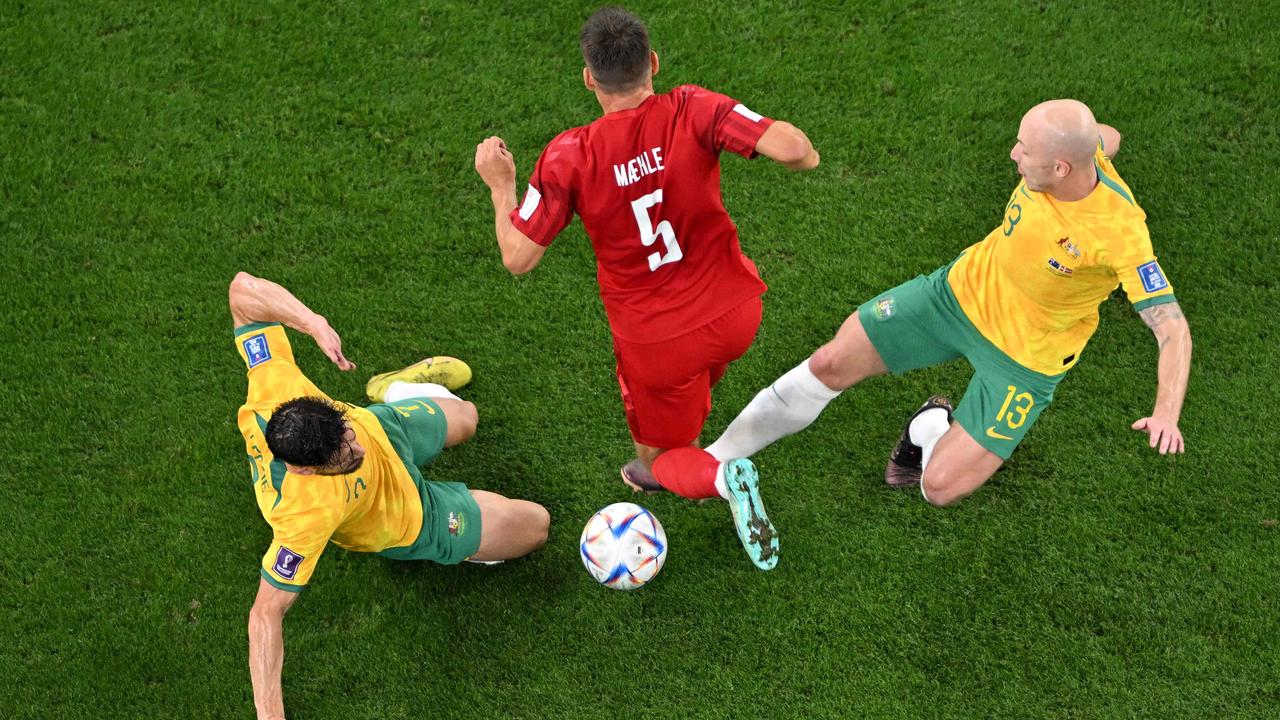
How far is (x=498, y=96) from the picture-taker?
22.0 feet

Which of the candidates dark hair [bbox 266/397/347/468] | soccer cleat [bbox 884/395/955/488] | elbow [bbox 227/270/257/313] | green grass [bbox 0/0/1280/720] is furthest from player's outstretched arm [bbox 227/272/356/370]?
soccer cleat [bbox 884/395/955/488]

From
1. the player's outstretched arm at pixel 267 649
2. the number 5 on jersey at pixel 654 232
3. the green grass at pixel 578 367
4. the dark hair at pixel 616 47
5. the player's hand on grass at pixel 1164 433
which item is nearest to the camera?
the dark hair at pixel 616 47

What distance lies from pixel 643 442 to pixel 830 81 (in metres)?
2.78

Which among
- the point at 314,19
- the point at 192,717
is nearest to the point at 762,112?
the point at 314,19

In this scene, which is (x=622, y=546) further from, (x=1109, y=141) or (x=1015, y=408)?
(x=1109, y=141)

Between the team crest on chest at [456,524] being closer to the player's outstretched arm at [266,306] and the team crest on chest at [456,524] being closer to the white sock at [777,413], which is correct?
the player's outstretched arm at [266,306]

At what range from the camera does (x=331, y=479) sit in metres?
4.33

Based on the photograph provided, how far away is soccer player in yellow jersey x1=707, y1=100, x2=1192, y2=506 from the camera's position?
167 inches

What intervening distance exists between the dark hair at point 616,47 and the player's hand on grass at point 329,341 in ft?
4.67

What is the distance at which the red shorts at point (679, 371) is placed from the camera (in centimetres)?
462

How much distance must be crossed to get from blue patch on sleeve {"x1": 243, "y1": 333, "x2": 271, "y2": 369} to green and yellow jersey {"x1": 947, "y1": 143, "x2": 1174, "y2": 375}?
311 cm

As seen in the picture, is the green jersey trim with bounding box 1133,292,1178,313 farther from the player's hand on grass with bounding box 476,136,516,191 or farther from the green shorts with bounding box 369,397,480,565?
the green shorts with bounding box 369,397,480,565

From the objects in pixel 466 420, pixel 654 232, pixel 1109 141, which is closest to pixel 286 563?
pixel 466 420

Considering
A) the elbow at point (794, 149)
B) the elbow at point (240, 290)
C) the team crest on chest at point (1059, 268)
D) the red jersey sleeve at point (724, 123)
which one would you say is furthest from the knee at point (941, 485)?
the elbow at point (240, 290)
